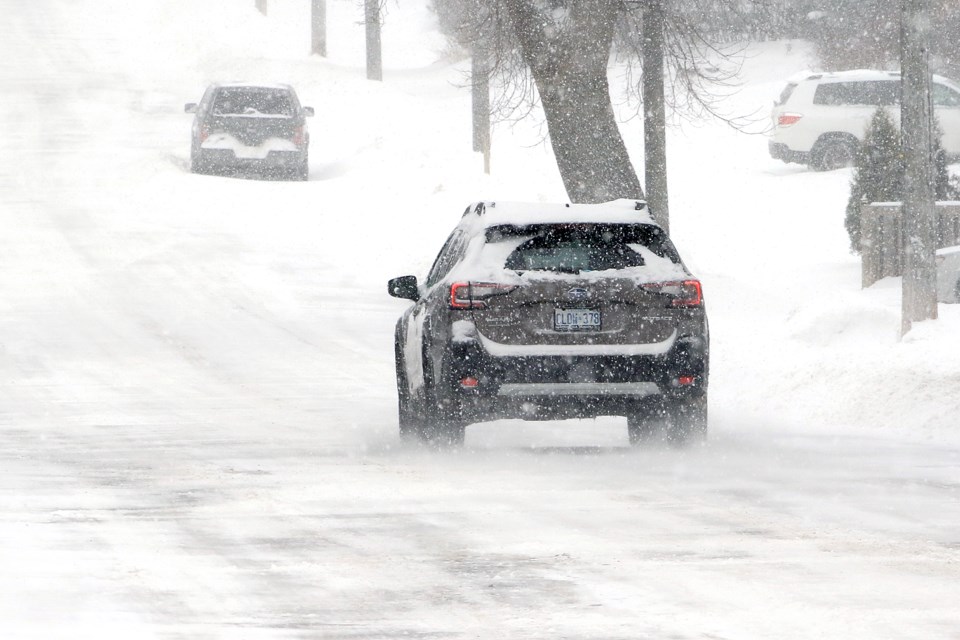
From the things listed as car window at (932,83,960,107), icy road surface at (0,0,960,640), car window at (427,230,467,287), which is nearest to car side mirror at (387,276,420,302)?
car window at (427,230,467,287)

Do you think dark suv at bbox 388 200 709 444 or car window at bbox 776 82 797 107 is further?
car window at bbox 776 82 797 107

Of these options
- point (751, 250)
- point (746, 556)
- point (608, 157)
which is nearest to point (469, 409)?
point (746, 556)

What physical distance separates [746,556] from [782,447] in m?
4.21

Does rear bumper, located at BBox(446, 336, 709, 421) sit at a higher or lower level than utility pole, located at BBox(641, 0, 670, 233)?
lower

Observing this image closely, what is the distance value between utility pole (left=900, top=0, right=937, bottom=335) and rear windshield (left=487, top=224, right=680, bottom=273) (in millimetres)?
4310

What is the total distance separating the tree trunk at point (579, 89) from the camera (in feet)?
64.8

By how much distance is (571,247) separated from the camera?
11008 mm

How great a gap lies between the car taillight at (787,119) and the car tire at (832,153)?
0.63m

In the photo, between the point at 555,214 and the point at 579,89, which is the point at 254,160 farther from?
the point at 555,214

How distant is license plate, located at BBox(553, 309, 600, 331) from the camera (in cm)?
1075

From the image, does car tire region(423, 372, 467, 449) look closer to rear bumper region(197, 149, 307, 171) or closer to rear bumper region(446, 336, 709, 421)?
rear bumper region(446, 336, 709, 421)

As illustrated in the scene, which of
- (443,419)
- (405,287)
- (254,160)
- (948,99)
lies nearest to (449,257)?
(405,287)

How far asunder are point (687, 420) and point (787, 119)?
2369 centimetres

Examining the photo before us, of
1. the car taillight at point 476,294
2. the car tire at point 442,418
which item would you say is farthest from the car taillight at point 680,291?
the car tire at point 442,418
